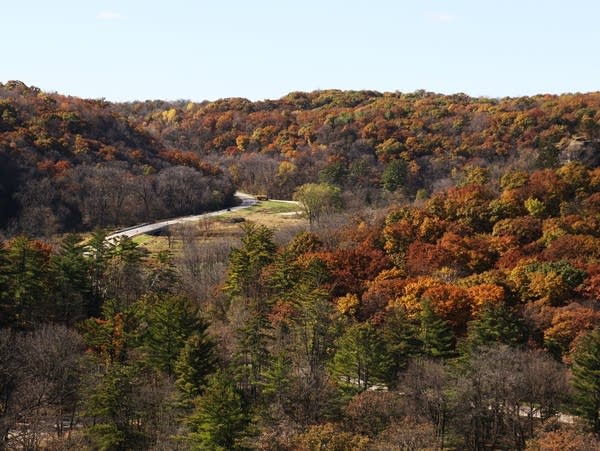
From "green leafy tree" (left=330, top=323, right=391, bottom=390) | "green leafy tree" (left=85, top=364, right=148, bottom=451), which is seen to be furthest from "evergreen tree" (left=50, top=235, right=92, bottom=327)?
"green leafy tree" (left=330, top=323, right=391, bottom=390)

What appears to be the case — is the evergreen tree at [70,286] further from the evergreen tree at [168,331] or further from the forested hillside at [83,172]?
the forested hillside at [83,172]

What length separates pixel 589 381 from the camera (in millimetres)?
43312

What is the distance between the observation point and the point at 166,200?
120m

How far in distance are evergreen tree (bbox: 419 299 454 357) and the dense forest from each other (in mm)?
171

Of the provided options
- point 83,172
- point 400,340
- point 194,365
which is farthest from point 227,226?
point 194,365

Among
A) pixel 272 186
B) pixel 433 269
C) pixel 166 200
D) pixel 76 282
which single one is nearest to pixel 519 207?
pixel 433 269

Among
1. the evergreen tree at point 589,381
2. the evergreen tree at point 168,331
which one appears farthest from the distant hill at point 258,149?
the evergreen tree at point 168,331

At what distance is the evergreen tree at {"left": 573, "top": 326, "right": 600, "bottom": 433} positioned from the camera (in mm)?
42375

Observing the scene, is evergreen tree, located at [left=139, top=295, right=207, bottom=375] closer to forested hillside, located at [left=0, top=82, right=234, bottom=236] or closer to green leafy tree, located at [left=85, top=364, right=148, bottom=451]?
green leafy tree, located at [left=85, top=364, right=148, bottom=451]

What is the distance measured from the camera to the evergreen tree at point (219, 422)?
3791 cm

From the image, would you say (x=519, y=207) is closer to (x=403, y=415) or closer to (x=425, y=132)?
(x=403, y=415)

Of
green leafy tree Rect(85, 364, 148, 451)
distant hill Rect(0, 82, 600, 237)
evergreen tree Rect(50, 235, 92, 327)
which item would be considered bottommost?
green leafy tree Rect(85, 364, 148, 451)

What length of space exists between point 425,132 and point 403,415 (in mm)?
122252

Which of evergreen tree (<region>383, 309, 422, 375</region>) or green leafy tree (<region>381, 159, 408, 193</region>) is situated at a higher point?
green leafy tree (<region>381, 159, 408, 193</region>)
